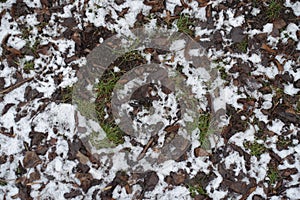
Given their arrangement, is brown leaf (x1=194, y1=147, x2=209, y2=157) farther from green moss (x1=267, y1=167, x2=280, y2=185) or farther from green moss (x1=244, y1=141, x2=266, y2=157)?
green moss (x1=267, y1=167, x2=280, y2=185)

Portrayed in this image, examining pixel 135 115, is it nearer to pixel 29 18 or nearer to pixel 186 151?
pixel 186 151

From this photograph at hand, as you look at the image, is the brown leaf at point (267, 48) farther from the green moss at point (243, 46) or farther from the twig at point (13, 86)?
the twig at point (13, 86)

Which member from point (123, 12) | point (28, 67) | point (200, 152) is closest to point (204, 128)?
point (200, 152)

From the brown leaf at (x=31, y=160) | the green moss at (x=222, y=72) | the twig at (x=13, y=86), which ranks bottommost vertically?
the brown leaf at (x=31, y=160)

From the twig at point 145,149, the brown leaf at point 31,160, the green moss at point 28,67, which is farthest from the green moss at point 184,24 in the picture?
the brown leaf at point 31,160

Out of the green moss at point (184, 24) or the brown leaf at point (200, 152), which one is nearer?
the brown leaf at point (200, 152)

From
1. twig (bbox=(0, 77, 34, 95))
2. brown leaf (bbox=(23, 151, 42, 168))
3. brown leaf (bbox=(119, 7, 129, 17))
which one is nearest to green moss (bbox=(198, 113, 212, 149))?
brown leaf (bbox=(119, 7, 129, 17))

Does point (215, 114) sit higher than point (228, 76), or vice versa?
point (228, 76)

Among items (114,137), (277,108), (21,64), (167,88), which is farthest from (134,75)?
(277,108)

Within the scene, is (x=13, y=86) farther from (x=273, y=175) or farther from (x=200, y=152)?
(x=273, y=175)
